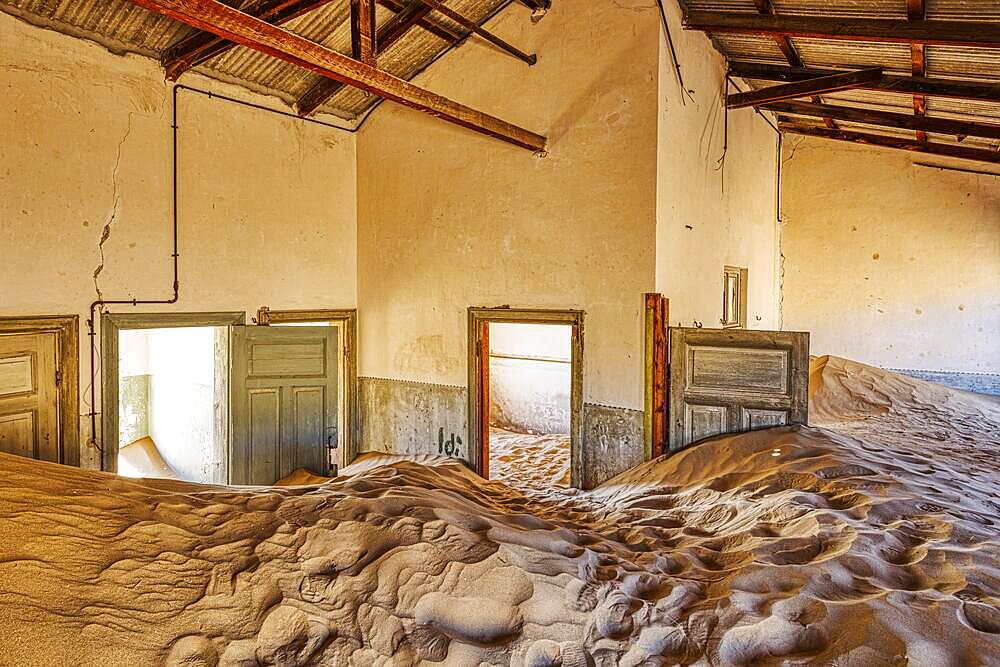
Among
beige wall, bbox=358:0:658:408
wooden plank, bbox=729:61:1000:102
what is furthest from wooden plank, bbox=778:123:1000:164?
beige wall, bbox=358:0:658:408

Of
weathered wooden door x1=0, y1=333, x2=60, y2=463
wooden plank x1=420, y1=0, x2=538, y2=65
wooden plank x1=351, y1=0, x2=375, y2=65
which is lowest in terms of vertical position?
weathered wooden door x1=0, y1=333, x2=60, y2=463

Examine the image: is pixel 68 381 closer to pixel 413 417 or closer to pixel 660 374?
pixel 413 417

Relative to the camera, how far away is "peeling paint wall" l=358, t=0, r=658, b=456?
5.70 m

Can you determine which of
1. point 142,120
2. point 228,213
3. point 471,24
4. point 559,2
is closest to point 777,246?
point 559,2

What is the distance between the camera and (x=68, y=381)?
5297 millimetres

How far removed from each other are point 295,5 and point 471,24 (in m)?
1.84

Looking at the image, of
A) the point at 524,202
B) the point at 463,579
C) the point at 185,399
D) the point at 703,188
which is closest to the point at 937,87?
the point at 703,188

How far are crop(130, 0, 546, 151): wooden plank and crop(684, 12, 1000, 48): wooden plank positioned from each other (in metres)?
2.42

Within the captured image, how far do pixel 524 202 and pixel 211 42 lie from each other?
346 centimetres

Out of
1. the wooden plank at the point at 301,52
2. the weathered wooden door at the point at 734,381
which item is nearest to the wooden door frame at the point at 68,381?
the wooden plank at the point at 301,52

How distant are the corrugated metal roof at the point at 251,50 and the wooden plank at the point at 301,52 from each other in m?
1.53

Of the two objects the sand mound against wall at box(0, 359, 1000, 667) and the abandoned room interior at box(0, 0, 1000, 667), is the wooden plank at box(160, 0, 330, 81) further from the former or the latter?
the sand mound against wall at box(0, 359, 1000, 667)

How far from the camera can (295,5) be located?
5.26 m

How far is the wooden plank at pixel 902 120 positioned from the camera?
645 centimetres
